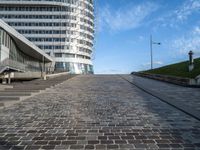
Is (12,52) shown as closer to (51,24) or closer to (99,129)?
(99,129)

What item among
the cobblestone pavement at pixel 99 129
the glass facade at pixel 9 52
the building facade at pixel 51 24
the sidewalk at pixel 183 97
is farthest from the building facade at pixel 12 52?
the building facade at pixel 51 24

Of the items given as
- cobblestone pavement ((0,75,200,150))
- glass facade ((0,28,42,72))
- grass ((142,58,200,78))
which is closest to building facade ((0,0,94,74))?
glass facade ((0,28,42,72))

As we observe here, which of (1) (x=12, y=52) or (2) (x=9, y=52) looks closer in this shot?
(2) (x=9, y=52)

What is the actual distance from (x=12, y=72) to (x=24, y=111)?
29.2 m

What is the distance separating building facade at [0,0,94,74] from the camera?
85.4 metres

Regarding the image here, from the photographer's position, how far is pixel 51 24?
8669cm

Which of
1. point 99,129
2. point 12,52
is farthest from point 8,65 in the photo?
point 99,129

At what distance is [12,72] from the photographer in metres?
37.6

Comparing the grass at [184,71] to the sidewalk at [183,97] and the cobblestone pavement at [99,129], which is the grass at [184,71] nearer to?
the sidewalk at [183,97]

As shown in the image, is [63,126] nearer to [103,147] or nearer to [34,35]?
[103,147]

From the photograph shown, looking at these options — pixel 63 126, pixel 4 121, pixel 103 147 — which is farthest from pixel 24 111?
pixel 103 147

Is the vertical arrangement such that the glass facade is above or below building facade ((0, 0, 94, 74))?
below

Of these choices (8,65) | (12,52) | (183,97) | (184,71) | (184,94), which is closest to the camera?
(183,97)

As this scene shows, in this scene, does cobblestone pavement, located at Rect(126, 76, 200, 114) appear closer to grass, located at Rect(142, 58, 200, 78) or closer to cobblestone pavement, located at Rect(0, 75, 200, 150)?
cobblestone pavement, located at Rect(0, 75, 200, 150)
